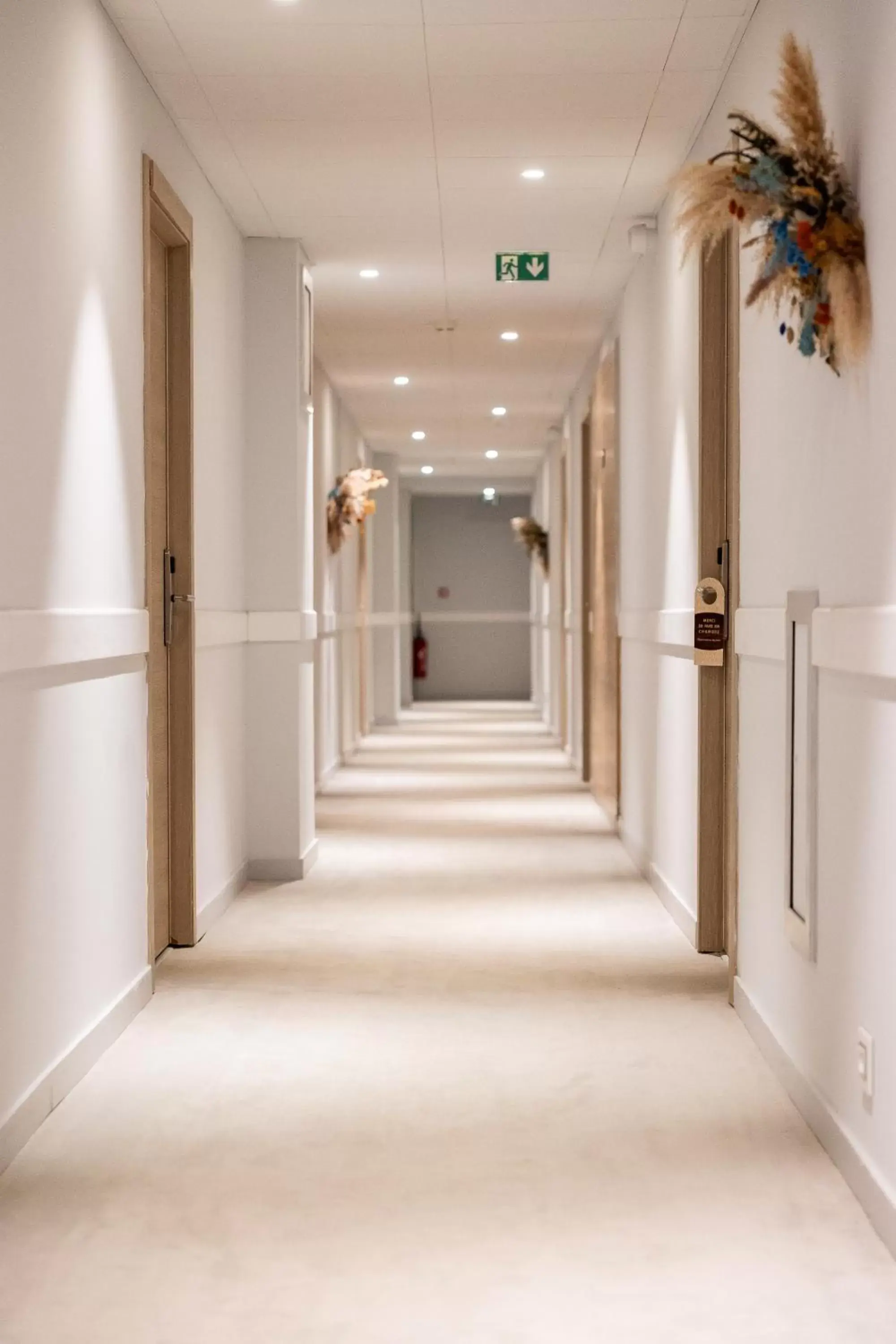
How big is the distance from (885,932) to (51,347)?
2353mm

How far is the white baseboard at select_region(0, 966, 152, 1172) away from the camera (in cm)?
350

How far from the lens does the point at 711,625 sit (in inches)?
218

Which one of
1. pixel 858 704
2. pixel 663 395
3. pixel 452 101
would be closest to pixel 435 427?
pixel 663 395

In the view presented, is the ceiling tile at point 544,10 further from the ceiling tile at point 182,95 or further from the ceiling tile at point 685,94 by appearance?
the ceiling tile at point 182,95

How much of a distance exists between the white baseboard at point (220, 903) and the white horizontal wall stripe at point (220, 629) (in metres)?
1.00

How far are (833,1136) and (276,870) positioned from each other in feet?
14.1

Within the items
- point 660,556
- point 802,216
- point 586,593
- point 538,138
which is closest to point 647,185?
point 538,138

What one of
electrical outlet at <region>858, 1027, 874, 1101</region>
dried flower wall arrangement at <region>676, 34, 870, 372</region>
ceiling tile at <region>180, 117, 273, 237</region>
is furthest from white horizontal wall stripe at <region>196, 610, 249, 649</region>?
electrical outlet at <region>858, 1027, 874, 1101</region>

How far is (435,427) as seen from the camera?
600 inches

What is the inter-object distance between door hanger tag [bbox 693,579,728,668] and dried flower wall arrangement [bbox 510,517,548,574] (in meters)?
12.3

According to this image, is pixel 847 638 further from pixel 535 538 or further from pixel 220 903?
pixel 535 538

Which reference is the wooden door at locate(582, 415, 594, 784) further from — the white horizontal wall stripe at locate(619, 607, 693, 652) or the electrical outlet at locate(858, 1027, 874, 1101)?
the electrical outlet at locate(858, 1027, 874, 1101)

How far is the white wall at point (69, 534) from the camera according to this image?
3570mm

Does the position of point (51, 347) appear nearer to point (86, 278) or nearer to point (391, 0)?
point (86, 278)
